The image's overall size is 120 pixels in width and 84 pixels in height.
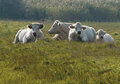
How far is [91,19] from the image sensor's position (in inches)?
2557

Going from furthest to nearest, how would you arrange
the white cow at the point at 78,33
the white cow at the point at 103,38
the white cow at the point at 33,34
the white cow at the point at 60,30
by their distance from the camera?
1. the white cow at the point at 60,30
2. the white cow at the point at 103,38
3. the white cow at the point at 78,33
4. the white cow at the point at 33,34

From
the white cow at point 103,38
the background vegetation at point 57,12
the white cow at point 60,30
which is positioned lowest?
the background vegetation at point 57,12

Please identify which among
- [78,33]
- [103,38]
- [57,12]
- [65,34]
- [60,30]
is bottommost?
[57,12]

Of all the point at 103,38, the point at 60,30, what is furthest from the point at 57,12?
the point at 103,38

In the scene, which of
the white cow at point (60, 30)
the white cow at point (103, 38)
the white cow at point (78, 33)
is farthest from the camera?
the white cow at point (60, 30)

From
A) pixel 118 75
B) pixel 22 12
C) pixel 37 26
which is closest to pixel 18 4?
pixel 22 12

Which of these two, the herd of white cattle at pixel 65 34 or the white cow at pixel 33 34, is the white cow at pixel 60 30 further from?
the white cow at pixel 33 34

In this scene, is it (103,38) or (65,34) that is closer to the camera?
(103,38)

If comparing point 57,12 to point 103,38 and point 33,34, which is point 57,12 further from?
point 33,34

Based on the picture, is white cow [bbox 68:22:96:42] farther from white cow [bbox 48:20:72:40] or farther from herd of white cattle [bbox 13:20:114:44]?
white cow [bbox 48:20:72:40]

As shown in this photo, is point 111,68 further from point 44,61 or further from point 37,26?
point 37,26

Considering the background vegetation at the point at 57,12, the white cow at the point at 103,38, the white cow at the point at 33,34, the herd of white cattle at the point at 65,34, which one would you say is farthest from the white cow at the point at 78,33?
the background vegetation at the point at 57,12

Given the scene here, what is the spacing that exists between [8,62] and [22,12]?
181ft

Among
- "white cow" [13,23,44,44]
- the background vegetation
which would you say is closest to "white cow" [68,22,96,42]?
"white cow" [13,23,44,44]
